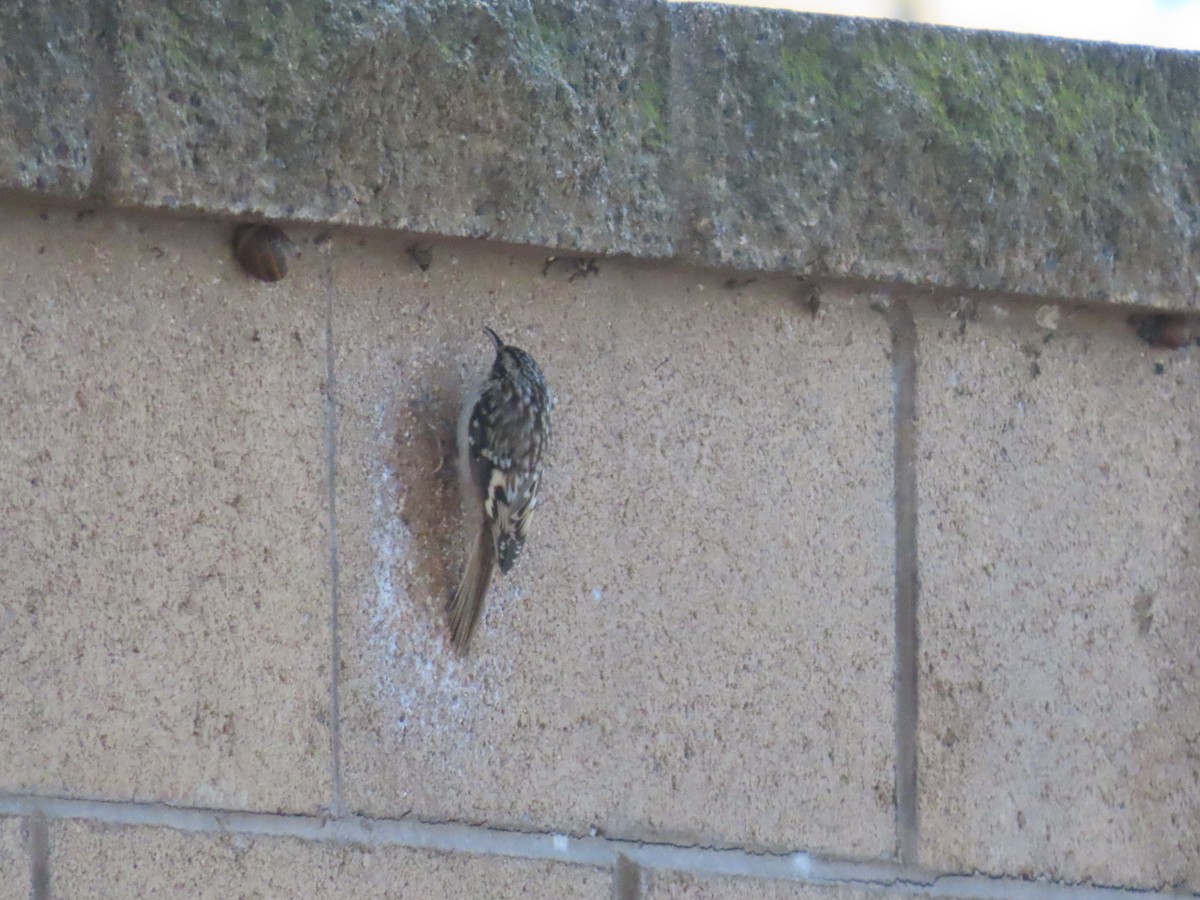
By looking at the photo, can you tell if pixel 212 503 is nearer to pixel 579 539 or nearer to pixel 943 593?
pixel 579 539

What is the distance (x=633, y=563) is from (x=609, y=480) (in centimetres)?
13

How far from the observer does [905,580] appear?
10.1 ft

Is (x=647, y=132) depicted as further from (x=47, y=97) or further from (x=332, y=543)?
(x=47, y=97)

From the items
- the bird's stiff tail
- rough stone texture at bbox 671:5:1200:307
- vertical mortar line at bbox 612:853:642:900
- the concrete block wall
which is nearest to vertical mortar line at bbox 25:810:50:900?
the concrete block wall

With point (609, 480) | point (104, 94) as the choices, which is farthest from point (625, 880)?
point (104, 94)

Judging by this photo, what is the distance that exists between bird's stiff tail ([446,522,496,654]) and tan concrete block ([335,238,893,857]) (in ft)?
0.07

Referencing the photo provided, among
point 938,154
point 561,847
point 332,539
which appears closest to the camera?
point 332,539

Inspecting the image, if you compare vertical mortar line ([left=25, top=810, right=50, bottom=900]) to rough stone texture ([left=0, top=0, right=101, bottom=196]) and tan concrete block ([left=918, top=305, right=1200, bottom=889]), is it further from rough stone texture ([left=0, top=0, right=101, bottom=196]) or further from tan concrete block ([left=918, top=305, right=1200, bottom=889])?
tan concrete block ([left=918, top=305, right=1200, bottom=889])

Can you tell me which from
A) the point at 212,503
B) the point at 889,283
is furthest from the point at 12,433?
the point at 889,283

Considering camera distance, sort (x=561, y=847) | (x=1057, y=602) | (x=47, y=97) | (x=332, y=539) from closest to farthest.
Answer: (x=47, y=97) < (x=332, y=539) < (x=561, y=847) < (x=1057, y=602)

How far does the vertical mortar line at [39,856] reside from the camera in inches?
101

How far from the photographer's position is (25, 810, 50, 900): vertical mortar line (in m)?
2.57

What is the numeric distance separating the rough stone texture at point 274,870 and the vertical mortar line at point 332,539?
0.29 feet

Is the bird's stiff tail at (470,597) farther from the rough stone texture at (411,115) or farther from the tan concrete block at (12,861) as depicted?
the tan concrete block at (12,861)
